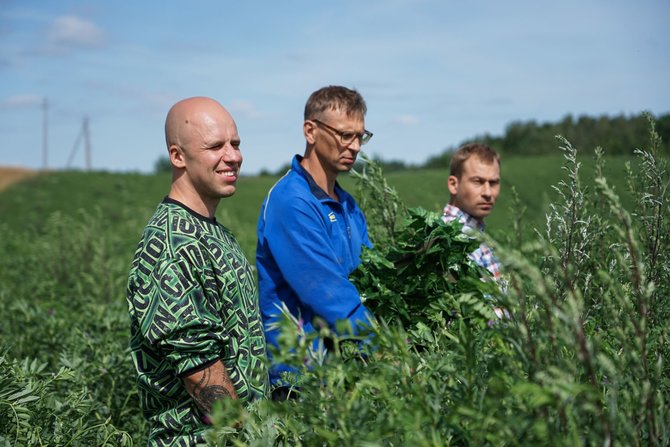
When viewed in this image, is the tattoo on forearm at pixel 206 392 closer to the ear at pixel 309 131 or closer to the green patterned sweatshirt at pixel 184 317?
the green patterned sweatshirt at pixel 184 317

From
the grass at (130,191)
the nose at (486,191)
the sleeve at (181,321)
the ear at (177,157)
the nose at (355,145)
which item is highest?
the nose at (355,145)

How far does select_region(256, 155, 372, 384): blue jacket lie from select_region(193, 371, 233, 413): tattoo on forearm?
1.38 feet

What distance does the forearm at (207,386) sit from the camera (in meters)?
2.36

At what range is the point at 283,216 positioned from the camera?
2.99 m

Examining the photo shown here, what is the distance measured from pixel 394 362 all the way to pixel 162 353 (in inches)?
44.2

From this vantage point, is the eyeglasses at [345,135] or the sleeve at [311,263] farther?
the eyeglasses at [345,135]

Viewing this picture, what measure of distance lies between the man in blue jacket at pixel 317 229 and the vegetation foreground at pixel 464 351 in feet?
0.61

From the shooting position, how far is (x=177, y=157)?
265 cm

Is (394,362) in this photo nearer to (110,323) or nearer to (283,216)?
(283,216)

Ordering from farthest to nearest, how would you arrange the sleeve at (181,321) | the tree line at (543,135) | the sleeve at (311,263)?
the tree line at (543,135)
the sleeve at (311,263)
the sleeve at (181,321)

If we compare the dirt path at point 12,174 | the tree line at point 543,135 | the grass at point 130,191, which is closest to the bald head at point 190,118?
the grass at point 130,191

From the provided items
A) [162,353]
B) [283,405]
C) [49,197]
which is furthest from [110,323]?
[49,197]

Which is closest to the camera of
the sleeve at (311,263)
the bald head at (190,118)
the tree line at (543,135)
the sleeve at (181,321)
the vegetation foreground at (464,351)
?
the vegetation foreground at (464,351)

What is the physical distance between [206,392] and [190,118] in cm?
103
